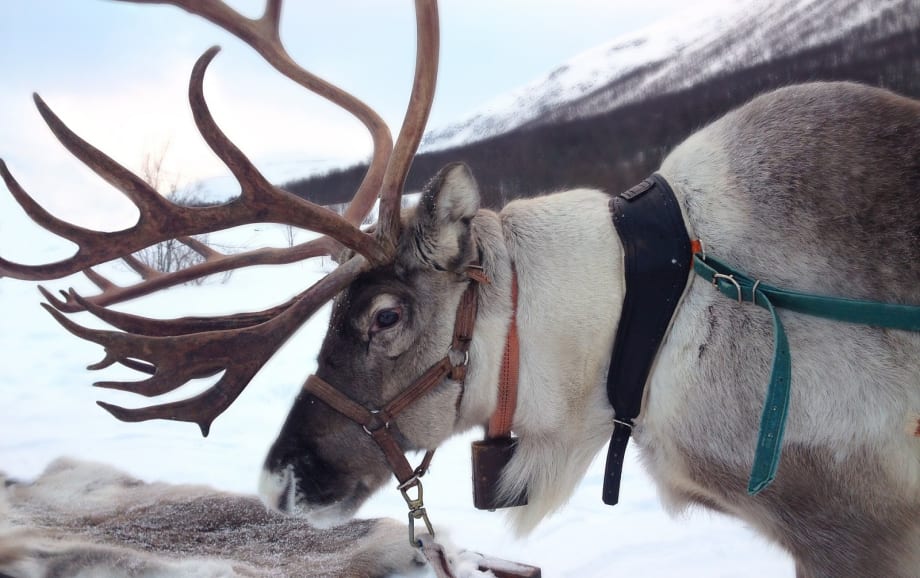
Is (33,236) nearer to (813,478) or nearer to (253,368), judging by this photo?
(253,368)

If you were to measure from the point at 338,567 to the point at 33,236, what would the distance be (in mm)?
11605

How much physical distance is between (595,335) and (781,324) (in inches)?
18.2

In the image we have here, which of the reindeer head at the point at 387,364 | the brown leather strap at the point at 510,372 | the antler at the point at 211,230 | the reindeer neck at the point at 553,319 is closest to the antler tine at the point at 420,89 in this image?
the antler at the point at 211,230

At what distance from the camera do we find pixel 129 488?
3.45 m

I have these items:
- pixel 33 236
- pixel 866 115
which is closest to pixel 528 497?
pixel 866 115

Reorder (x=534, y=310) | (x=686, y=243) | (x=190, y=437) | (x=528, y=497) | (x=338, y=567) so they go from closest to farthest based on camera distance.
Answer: (x=686, y=243)
(x=534, y=310)
(x=528, y=497)
(x=338, y=567)
(x=190, y=437)

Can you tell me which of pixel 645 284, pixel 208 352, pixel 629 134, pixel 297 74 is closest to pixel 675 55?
pixel 629 134

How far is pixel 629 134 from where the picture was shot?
5.11m

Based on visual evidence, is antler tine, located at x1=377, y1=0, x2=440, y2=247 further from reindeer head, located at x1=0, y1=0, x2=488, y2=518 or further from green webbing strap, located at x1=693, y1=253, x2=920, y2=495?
green webbing strap, located at x1=693, y1=253, x2=920, y2=495

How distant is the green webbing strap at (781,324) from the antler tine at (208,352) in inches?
43.1

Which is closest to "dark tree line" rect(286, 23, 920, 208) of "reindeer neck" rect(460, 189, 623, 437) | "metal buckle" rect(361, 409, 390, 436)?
"reindeer neck" rect(460, 189, 623, 437)

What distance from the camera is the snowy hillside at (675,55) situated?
4.35 meters

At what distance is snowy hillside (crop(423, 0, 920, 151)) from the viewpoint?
4.35 metres

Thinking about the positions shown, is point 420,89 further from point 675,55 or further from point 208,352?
point 675,55
